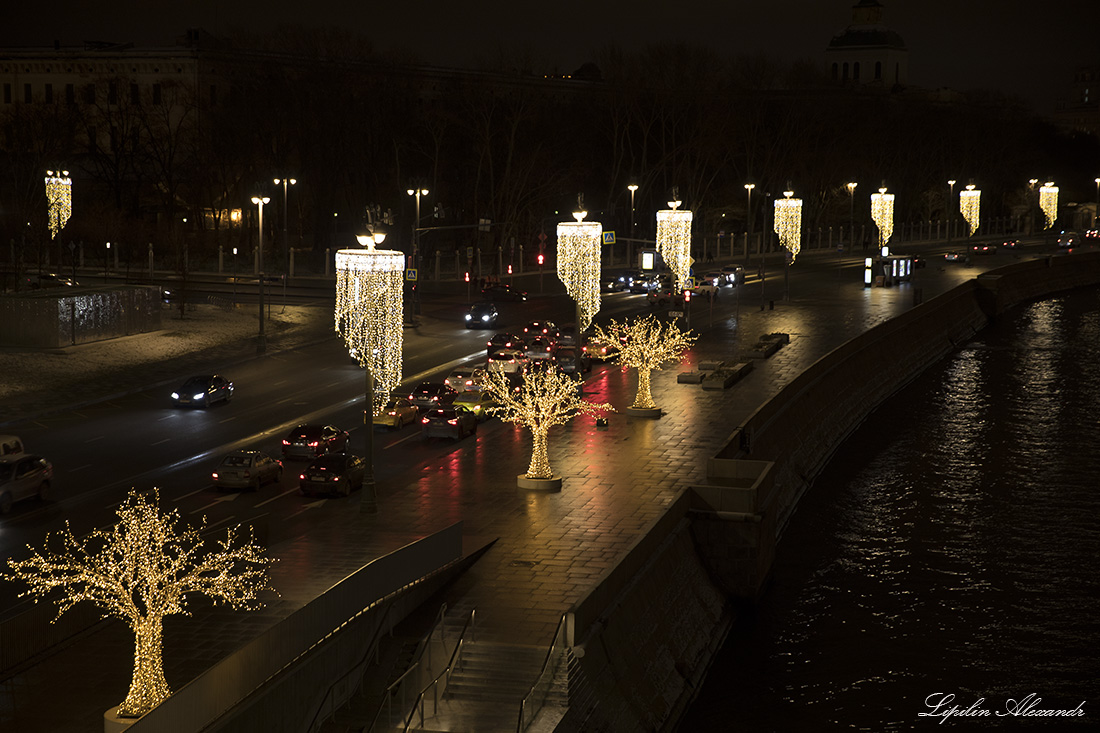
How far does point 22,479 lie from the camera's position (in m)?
34.2

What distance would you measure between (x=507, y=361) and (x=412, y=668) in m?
34.4

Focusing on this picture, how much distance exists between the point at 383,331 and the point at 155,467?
35.5ft

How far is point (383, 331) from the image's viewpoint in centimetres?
3284

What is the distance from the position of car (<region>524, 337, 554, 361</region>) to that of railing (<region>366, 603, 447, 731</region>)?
1293 inches

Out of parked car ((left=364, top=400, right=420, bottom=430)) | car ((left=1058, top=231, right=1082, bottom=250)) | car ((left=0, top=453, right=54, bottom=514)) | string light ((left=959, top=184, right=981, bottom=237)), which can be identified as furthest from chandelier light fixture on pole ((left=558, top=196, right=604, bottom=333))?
car ((left=1058, top=231, right=1082, bottom=250))

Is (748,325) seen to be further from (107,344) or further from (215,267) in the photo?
(215,267)

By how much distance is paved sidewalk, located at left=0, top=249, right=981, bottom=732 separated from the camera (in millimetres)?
21141

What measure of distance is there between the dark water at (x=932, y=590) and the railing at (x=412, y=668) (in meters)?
6.12

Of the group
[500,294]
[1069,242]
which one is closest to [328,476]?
[500,294]

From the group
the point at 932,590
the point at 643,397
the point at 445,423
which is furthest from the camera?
the point at 643,397

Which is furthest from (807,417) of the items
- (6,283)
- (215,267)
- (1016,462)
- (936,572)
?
(215,267)

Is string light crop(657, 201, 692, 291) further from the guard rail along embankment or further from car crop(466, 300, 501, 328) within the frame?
car crop(466, 300, 501, 328)

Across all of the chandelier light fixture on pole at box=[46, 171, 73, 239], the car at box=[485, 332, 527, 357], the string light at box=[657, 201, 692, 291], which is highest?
the chandelier light fixture on pole at box=[46, 171, 73, 239]

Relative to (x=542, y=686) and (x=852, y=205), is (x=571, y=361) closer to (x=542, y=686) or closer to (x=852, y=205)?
(x=542, y=686)
